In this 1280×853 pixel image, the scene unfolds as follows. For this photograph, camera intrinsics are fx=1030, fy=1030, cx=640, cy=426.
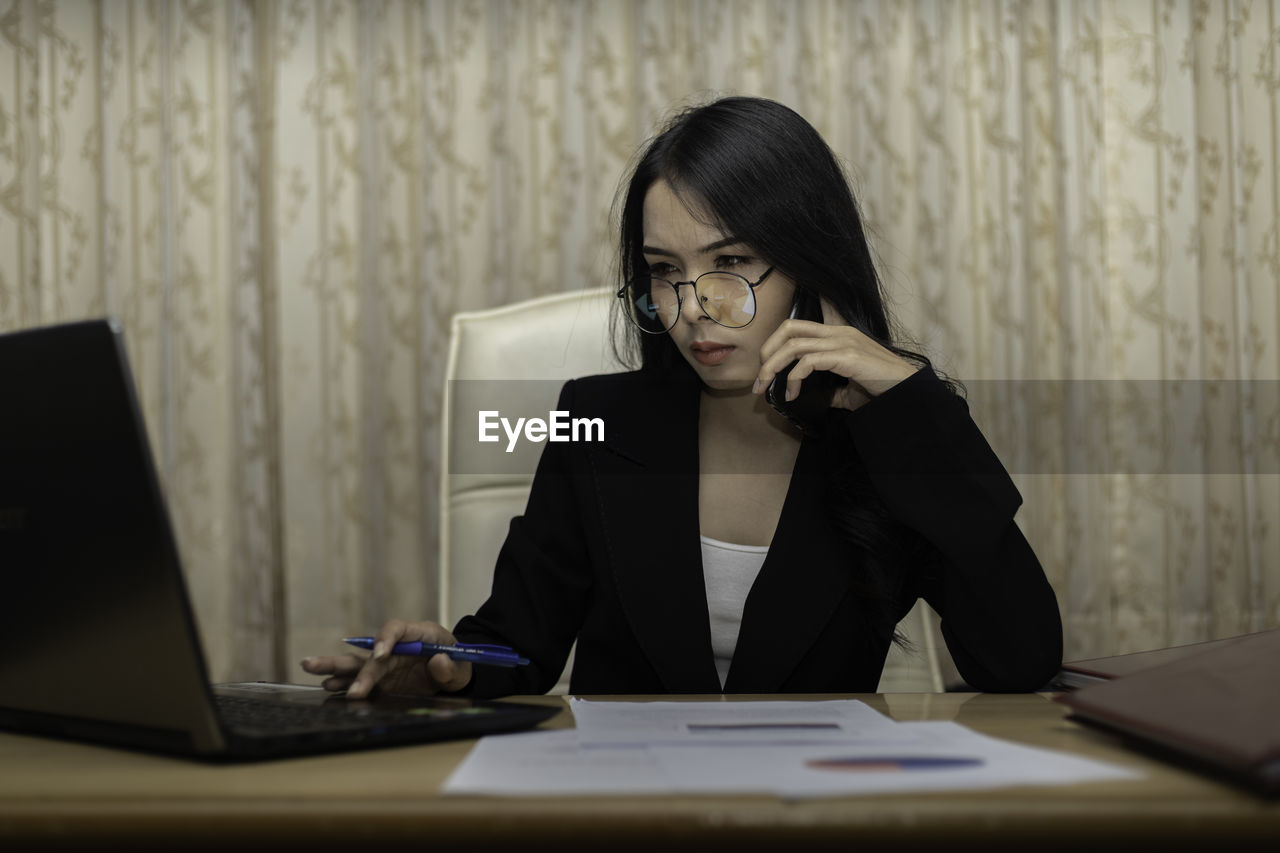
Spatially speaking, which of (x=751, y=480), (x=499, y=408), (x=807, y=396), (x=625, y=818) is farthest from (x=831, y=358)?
(x=625, y=818)

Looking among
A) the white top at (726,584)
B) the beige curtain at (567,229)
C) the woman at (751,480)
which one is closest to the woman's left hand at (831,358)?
the woman at (751,480)

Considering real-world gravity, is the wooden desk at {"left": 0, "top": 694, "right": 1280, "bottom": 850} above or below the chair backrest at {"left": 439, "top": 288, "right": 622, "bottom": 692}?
below

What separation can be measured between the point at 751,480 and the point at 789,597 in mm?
246

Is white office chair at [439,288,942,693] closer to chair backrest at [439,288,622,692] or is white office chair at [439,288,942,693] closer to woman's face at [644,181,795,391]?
chair backrest at [439,288,622,692]

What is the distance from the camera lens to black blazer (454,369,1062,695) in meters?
1.06

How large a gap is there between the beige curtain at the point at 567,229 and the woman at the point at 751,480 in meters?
1.46

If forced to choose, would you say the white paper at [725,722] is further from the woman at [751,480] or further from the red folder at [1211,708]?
the woman at [751,480]

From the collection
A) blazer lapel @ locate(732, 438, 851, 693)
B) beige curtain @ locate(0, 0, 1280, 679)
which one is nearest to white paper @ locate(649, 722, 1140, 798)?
blazer lapel @ locate(732, 438, 851, 693)

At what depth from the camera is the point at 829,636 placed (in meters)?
1.24

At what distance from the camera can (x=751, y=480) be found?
1434 millimetres

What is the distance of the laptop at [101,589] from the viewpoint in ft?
1.86

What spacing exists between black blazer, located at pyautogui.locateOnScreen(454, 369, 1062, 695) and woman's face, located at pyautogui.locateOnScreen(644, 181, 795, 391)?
4.5 inches

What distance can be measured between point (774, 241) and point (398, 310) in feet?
5.68

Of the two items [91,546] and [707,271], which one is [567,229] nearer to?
[707,271]
